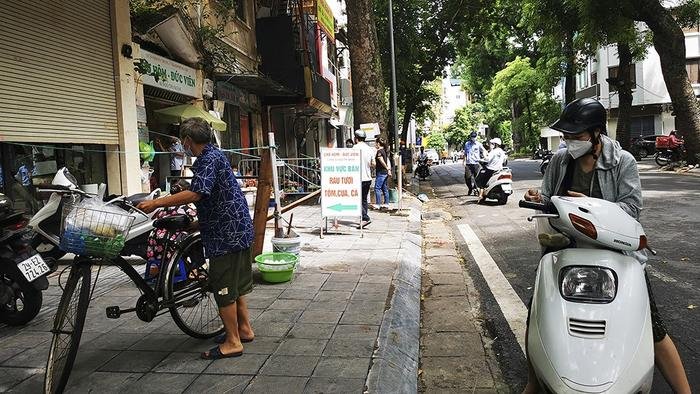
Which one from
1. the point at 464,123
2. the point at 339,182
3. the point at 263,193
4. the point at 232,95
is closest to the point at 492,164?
the point at 339,182

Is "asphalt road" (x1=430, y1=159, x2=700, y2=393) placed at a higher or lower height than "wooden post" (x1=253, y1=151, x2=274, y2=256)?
lower

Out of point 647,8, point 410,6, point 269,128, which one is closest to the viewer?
point 269,128

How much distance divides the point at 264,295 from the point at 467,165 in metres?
10.7

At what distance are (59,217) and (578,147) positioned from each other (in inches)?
162

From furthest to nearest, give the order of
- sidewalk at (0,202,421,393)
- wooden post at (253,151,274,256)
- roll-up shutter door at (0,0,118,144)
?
roll-up shutter door at (0,0,118,144)
wooden post at (253,151,274,256)
sidewalk at (0,202,421,393)

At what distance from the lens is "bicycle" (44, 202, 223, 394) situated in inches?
122

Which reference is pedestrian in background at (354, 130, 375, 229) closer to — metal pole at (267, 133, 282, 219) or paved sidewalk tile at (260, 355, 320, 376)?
metal pole at (267, 133, 282, 219)

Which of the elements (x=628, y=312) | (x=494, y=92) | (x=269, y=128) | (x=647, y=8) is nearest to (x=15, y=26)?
(x=628, y=312)

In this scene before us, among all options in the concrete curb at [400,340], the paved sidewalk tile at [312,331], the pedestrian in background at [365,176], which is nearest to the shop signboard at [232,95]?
the pedestrian in background at [365,176]

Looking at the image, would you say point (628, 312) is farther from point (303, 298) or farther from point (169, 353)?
point (303, 298)

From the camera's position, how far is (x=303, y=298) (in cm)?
523

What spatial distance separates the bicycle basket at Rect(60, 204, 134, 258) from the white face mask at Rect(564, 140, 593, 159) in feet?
8.26

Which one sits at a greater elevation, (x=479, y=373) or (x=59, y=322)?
(x=59, y=322)

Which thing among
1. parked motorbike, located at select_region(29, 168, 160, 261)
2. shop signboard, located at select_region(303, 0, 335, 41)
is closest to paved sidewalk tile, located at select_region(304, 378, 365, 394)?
parked motorbike, located at select_region(29, 168, 160, 261)
